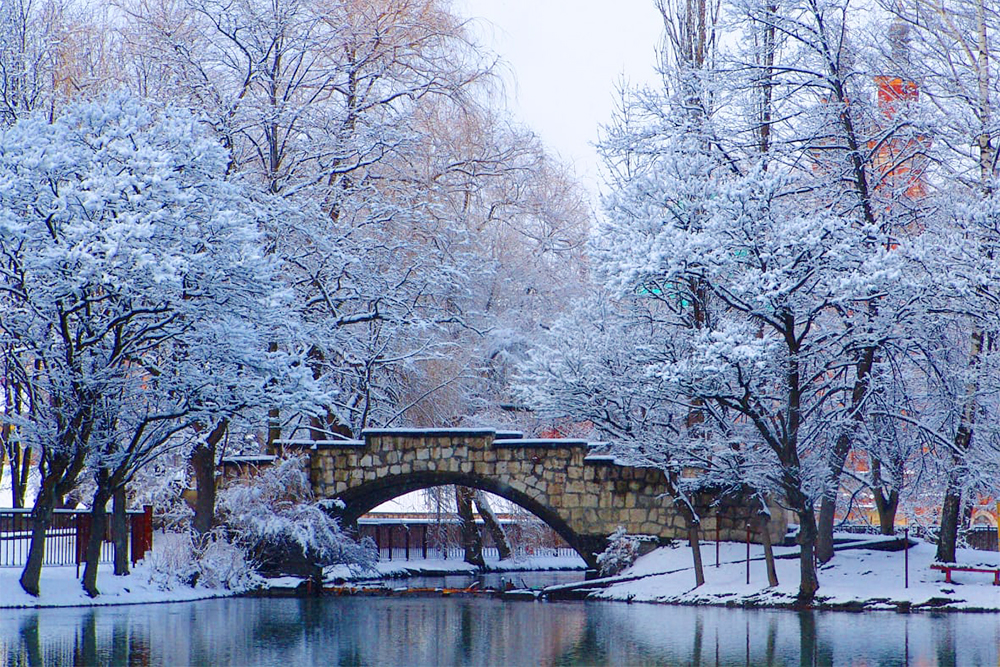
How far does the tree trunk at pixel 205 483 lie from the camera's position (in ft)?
79.6

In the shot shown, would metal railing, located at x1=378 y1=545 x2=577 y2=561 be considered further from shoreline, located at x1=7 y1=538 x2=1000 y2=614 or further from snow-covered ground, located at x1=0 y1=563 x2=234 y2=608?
snow-covered ground, located at x1=0 y1=563 x2=234 y2=608

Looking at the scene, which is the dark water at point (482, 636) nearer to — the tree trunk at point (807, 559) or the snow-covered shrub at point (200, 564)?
the tree trunk at point (807, 559)

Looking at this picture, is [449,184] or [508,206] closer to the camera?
[449,184]

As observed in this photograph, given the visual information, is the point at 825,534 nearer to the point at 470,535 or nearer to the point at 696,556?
the point at 696,556

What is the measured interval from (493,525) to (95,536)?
15848 millimetres

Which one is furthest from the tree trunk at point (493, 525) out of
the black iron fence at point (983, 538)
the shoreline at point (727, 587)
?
the black iron fence at point (983, 538)

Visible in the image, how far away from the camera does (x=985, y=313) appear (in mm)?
19078

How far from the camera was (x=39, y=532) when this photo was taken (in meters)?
19.3

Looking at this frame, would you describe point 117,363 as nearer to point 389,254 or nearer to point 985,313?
point 389,254

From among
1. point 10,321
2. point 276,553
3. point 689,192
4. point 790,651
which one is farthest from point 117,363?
point 790,651

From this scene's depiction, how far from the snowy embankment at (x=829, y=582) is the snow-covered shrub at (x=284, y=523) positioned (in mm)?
5412

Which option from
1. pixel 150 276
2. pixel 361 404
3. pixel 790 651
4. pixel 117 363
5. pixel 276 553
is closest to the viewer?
pixel 790 651

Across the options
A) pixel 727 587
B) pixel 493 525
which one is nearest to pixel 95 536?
pixel 727 587

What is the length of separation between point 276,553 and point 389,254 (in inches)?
271
